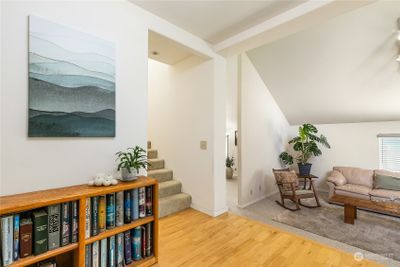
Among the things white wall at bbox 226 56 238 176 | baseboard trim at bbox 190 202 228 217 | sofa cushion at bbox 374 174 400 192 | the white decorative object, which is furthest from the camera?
white wall at bbox 226 56 238 176

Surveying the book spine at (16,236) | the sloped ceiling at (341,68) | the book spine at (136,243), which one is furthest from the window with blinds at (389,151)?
the book spine at (16,236)

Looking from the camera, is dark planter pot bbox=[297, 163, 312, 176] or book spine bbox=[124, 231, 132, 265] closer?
book spine bbox=[124, 231, 132, 265]

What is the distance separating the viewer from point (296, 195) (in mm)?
3721

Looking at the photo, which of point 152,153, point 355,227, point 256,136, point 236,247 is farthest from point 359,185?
point 152,153

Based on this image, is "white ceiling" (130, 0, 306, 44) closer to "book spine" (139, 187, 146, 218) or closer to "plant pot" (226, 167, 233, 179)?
"book spine" (139, 187, 146, 218)

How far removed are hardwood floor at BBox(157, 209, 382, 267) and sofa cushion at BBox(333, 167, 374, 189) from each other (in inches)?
109

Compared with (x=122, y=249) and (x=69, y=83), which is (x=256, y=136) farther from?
(x=69, y=83)

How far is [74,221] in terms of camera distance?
A: 4.72 ft

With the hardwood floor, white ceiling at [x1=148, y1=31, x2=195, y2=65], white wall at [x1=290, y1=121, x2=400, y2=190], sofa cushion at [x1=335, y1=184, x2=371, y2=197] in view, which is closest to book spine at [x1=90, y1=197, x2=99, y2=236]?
the hardwood floor

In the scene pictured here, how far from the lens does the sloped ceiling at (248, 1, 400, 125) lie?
2.88m

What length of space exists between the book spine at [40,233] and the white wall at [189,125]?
2096 mm

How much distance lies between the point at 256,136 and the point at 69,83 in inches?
140

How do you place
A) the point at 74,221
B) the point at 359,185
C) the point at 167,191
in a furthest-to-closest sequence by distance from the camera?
1. the point at 359,185
2. the point at 167,191
3. the point at 74,221

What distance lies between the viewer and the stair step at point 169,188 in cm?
319
